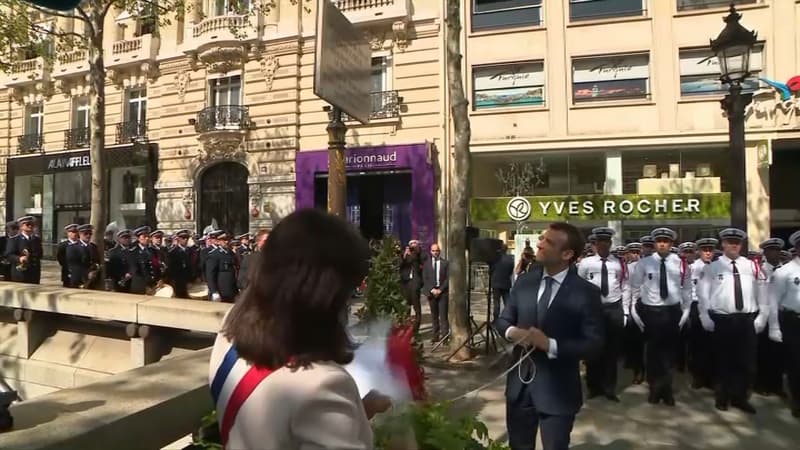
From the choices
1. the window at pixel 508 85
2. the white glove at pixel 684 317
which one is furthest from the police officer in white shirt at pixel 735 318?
the window at pixel 508 85

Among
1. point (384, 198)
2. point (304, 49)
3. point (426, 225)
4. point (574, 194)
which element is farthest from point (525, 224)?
point (304, 49)

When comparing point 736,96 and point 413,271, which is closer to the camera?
→ point 736,96

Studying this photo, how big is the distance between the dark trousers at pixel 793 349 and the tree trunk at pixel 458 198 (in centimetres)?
381

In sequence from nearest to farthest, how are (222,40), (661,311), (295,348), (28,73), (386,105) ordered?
(295,348)
(661,311)
(386,105)
(222,40)
(28,73)

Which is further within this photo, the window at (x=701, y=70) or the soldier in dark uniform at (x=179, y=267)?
the window at (x=701, y=70)

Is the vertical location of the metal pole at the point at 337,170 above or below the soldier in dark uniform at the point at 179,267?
above

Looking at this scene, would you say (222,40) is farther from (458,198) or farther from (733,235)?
(733,235)

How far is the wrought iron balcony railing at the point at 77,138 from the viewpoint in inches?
958

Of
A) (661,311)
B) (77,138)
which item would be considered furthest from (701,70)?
(77,138)

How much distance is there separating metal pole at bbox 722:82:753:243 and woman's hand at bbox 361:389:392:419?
686 centimetres

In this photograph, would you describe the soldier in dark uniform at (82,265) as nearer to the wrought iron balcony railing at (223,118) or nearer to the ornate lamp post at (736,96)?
the ornate lamp post at (736,96)

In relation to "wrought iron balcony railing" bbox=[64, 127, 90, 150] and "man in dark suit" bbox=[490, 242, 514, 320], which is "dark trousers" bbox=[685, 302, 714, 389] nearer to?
"man in dark suit" bbox=[490, 242, 514, 320]

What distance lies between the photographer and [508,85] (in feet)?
57.6

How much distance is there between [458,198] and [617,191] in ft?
33.6
